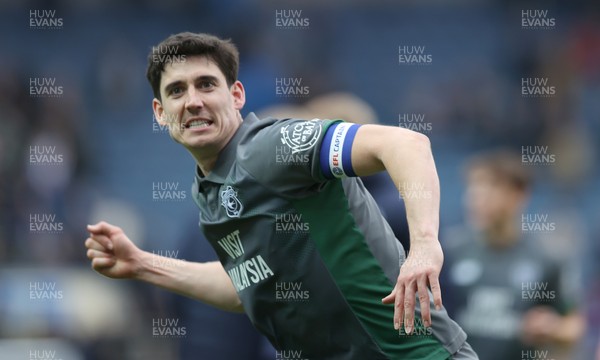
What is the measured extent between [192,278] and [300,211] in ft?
3.77

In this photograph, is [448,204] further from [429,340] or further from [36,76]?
[429,340]

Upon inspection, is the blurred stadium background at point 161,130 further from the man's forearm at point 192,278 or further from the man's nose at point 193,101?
the man's nose at point 193,101

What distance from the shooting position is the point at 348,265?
178 inches

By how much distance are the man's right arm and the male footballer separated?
52 centimetres

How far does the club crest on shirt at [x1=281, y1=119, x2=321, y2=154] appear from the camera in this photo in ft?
13.9

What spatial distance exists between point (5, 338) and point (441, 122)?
8.05 m

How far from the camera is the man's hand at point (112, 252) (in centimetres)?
529

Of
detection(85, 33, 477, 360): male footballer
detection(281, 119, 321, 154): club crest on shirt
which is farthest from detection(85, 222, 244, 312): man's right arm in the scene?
detection(281, 119, 321, 154): club crest on shirt

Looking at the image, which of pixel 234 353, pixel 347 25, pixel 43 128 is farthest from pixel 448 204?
pixel 234 353

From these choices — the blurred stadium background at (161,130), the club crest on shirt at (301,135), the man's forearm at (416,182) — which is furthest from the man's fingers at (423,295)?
the blurred stadium background at (161,130)

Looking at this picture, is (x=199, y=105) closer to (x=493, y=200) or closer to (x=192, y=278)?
(x=192, y=278)

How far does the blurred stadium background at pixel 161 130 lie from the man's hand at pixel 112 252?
3995mm

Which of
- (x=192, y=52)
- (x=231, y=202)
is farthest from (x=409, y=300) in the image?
(x=192, y=52)

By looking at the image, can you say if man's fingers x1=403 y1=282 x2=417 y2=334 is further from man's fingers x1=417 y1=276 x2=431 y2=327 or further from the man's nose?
the man's nose
